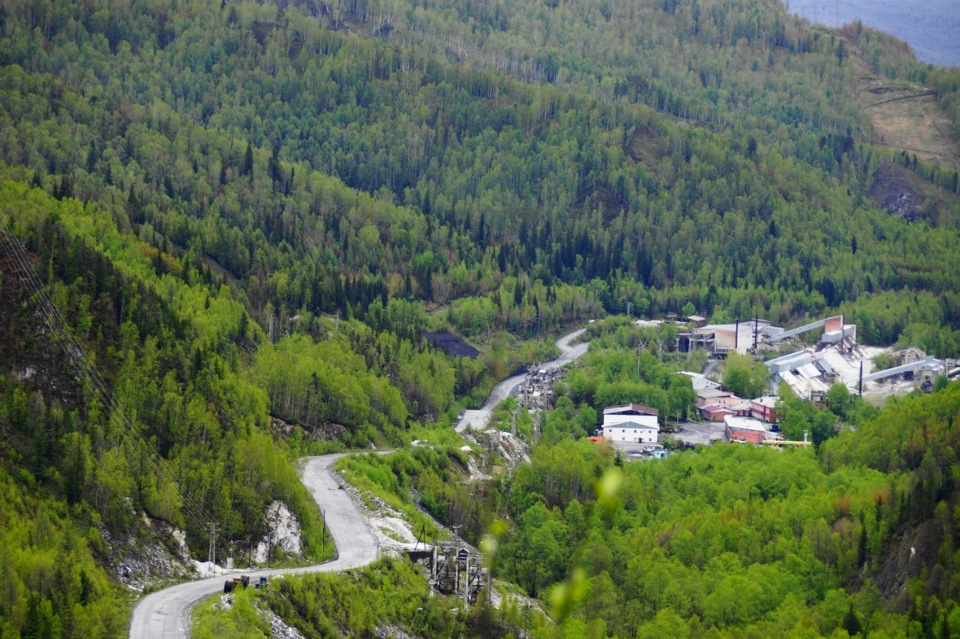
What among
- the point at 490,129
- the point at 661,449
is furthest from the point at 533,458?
the point at 490,129

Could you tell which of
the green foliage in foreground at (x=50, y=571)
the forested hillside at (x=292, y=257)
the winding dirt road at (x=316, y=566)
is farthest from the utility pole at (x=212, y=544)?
the green foliage in foreground at (x=50, y=571)

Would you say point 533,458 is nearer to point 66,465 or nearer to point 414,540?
point 414,540

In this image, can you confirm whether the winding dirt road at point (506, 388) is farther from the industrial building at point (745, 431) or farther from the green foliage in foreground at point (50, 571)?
the green foliage in foreground at point (50, 571)

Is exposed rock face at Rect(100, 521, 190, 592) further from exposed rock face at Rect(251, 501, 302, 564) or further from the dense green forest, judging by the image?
the dense green forest

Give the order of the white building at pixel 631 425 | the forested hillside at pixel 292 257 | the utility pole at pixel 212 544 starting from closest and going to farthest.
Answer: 1. the utility pole at pixel 212 544
2. the forested hillside at pixel 292 257
3. the white building at pixel 631 425

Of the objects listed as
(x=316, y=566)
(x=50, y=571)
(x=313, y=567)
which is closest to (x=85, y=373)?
(x=316, y=566)

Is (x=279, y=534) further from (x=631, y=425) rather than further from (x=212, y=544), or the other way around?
(x=631, y=425)

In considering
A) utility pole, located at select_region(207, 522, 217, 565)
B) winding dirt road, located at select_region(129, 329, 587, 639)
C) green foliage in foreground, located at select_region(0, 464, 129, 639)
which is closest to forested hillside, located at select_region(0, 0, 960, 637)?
green foliage in foreground, located at select_region(0, 464, 129, 639)
